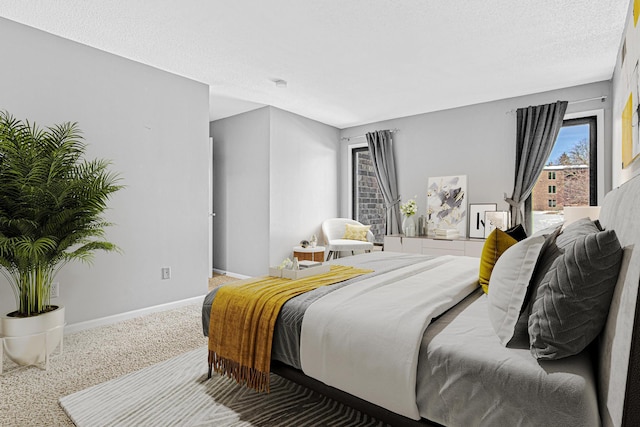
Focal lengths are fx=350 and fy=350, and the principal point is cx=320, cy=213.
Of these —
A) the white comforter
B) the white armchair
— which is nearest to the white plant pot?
the white comforter

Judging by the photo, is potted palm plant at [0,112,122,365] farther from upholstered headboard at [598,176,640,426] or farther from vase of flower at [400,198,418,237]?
vase of flower at [400,198,418,237]

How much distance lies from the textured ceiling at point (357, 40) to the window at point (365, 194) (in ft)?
6.17

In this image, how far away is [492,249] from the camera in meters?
1.90

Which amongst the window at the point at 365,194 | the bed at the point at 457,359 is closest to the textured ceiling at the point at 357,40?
the window at the point at 365,194

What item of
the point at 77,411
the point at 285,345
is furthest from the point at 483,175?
the point at 77,411

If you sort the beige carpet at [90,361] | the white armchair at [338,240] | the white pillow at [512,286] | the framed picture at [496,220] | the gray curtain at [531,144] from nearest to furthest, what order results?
the white pillow at [512,286] < the beige carpet at [90,361] < the gray curtain at [531,144] < the framed picture at [496,220] < the white armchair at [338,240]

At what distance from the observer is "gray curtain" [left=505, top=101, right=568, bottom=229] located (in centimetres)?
425

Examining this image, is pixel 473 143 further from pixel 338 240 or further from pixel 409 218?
pixel 338 240

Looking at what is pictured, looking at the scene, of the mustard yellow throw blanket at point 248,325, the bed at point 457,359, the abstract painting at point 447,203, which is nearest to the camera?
the bed at point 457,359

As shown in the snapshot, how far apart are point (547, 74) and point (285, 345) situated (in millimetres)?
4008

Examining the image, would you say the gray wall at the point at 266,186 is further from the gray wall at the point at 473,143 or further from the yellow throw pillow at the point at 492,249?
the yellow throw pillow at the point at 492,249

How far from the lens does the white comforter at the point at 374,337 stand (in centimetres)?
135

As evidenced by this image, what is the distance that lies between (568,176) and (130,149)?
16.5 ft

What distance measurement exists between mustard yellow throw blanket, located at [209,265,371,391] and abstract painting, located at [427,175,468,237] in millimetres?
3387
